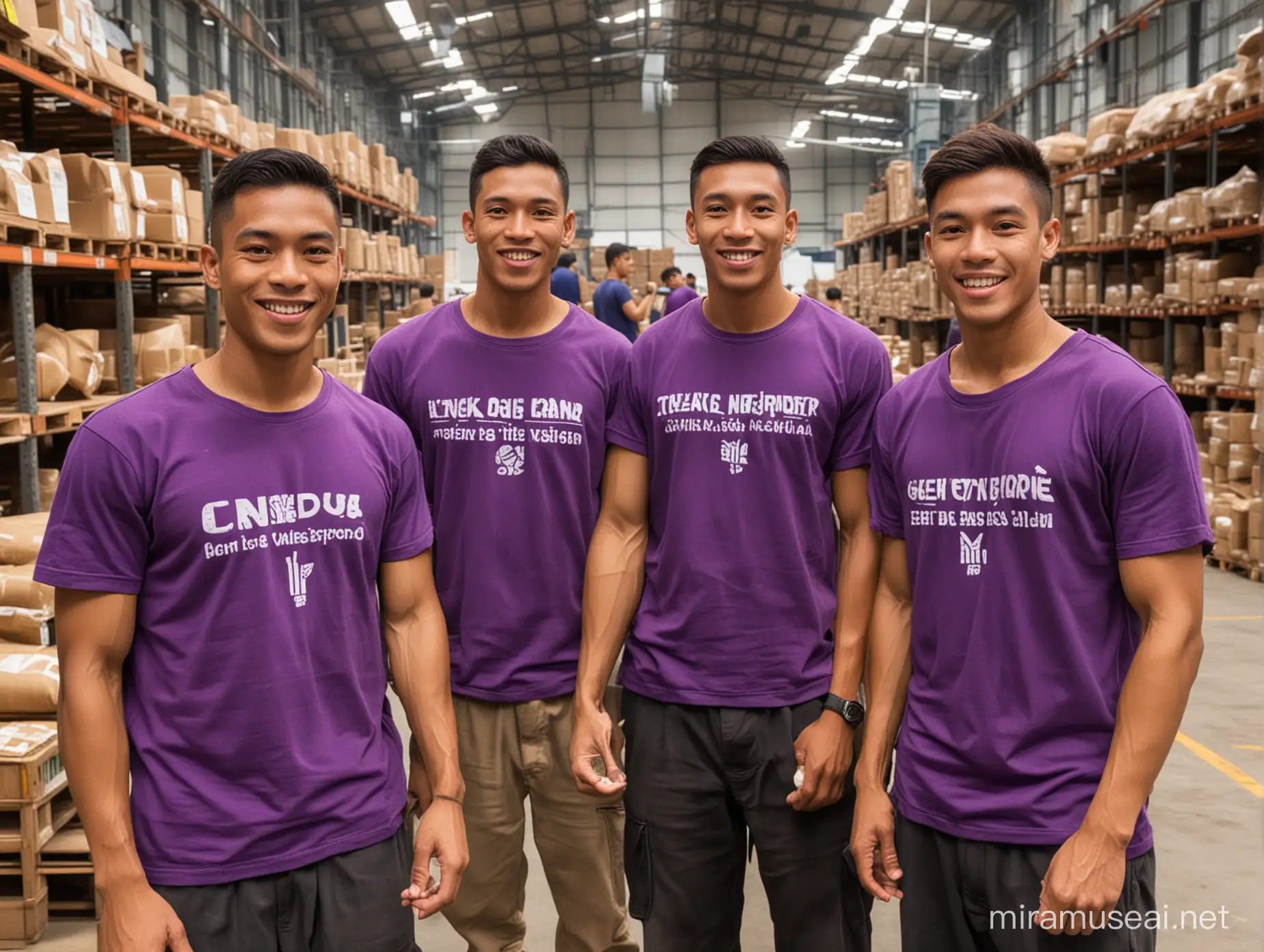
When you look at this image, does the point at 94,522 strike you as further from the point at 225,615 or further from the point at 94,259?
the point at 94,259

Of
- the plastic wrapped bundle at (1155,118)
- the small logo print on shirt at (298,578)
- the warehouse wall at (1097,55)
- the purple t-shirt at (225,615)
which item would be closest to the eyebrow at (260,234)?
the purple t-shirt at (225,615)

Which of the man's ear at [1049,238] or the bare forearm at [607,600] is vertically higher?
the man's ear at [1049,238]

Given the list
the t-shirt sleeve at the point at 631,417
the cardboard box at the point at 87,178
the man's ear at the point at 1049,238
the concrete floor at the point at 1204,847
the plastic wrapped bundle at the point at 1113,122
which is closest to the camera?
the man's ear at the point at 1049,238

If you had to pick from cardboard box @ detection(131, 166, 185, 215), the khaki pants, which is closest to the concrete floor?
the khaki pants

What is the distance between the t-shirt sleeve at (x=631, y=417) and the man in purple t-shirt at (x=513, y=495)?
55mm

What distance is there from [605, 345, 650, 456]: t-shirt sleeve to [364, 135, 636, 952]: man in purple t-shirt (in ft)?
0.18

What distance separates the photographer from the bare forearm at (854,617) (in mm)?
2514

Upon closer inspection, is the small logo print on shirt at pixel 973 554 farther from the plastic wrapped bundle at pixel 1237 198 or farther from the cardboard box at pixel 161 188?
the plastic wrapped bundle at pixel 1237 198

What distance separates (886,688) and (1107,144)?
998 centimetres

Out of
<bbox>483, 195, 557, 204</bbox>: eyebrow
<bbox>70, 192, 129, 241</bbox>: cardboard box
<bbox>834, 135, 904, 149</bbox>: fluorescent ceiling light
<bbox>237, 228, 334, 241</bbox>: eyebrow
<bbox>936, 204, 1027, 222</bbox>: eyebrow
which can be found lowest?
<bbox>237, 228, 334, 241</bbox>: eyebrow

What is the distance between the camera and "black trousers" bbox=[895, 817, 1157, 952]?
6.44ft

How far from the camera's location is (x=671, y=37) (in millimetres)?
32250

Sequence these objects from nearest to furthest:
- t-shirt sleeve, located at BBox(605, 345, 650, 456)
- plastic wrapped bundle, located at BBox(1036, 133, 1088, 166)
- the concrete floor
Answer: t-shirt sleeve, located at BBox(605, 345, 650, 456) < the concrete floor < plastic wrapped bundle, located at BBox(1036, 133, 1088, 166)

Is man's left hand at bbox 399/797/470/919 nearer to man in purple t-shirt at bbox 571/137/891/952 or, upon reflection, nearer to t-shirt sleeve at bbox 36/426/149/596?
man in purple t-shirt at bbox 571/137/891/952
